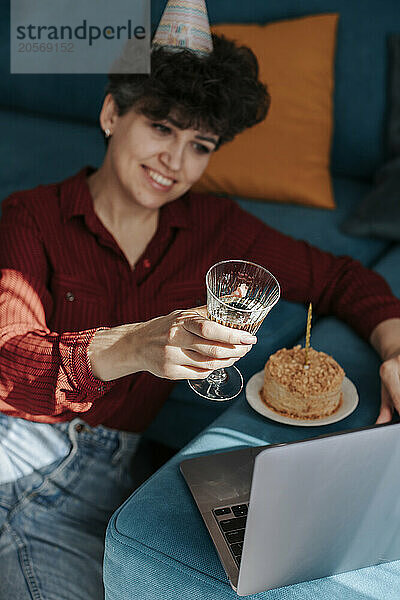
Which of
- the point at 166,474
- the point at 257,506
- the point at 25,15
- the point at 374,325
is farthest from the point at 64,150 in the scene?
the point at 257,506

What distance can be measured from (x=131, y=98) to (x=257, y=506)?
3.14 ft

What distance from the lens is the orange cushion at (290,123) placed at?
2174 millimetres

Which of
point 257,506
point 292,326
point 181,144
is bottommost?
point 292,326

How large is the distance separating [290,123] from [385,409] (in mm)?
1275

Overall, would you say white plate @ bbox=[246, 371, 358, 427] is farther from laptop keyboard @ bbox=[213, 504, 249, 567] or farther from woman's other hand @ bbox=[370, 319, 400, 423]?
laptop keyboard @ bbox=[213, 504, 249, 567]

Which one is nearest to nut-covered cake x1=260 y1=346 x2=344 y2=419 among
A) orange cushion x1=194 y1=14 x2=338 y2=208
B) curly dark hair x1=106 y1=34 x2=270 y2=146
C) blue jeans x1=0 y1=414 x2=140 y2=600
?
blue jeans x1=0 y1=414 x2=140 y2=600

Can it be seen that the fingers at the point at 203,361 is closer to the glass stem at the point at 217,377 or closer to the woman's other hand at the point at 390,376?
the glass stem at the point at 217,377

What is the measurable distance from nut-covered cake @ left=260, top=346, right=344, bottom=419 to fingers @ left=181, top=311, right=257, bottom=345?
1.06ft

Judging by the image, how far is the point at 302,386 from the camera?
1.15 m

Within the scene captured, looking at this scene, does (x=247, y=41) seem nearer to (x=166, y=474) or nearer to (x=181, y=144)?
(x=181, y=144)

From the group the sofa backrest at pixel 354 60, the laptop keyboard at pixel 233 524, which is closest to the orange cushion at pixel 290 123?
the sofa backrest at pixel 354 60

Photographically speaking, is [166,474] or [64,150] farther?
[64,150]

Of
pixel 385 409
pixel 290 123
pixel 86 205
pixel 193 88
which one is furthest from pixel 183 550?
pixel 290 123

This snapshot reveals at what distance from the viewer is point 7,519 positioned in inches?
50.6
